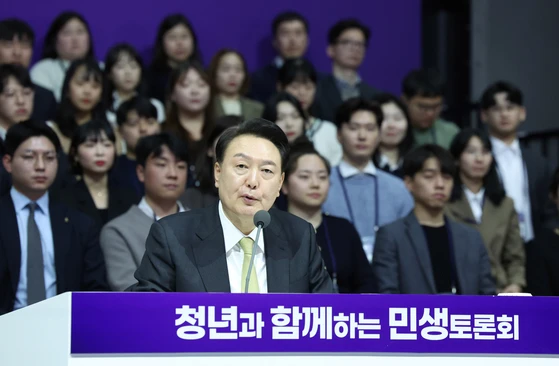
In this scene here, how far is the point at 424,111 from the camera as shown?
5363 millimetres

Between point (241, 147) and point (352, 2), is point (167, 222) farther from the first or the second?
point (352, 2)

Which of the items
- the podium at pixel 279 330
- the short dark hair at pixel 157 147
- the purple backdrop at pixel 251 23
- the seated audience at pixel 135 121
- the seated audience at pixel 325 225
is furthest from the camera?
the purple backdrop at pixel 251 23

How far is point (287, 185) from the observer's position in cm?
415

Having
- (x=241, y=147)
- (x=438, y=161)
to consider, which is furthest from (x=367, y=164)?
(x=241, y=147)

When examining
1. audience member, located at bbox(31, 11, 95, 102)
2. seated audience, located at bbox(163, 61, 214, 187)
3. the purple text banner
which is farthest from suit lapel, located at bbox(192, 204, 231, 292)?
audience member, located at bbox(31, 11, 95, 102)

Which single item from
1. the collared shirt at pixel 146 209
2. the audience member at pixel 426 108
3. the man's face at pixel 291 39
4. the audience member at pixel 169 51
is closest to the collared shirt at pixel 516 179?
the audience member at pixel 426 108

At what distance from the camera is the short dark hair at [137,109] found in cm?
470

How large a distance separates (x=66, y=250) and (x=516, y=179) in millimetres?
2602

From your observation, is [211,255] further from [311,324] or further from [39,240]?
[39,240]

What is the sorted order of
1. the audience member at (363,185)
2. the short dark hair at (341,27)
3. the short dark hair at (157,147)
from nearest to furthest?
the short dark hair at (157,147) < the audience member at (363,185) < the short dark hair at (341,27)

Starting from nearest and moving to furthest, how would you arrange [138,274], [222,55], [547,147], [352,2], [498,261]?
[138,274], [498,261], [222,55], [547,147], [352,2]

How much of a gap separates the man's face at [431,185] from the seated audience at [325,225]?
0.39 meters

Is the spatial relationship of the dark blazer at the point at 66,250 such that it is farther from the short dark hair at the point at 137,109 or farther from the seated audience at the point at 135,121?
the short dark hair at the point at 137,109

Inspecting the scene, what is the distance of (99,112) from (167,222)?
2552mm
